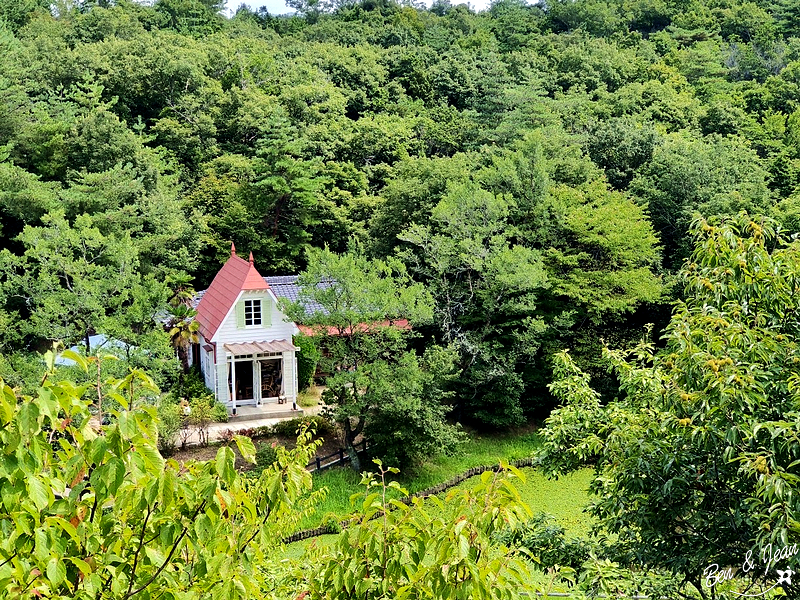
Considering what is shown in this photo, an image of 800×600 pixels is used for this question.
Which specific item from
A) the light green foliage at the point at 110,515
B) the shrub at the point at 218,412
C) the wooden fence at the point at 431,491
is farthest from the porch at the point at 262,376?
the light green foliage at the point at 110,515

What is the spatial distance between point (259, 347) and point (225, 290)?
1844 millimetres

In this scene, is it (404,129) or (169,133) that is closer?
(169,133)

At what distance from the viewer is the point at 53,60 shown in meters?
28.4

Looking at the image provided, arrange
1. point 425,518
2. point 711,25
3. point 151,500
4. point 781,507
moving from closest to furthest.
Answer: point 151,500 → point 425,518 → point 781,507 → point 711,25

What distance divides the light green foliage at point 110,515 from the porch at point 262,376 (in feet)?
47.5

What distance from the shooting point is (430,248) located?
18312mm

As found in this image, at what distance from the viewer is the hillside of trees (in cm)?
1784

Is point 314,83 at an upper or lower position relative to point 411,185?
upper

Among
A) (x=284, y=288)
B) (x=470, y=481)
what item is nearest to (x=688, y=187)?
(x=470, y=481)

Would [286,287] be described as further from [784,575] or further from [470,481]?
[784,575]

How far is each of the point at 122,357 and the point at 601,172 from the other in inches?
579

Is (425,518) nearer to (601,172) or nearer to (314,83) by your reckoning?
(601,172)

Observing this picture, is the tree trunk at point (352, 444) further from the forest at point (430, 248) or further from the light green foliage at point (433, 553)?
the light green foliage at point (433, 553)

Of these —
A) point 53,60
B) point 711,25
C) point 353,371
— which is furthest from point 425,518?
point 711,25
